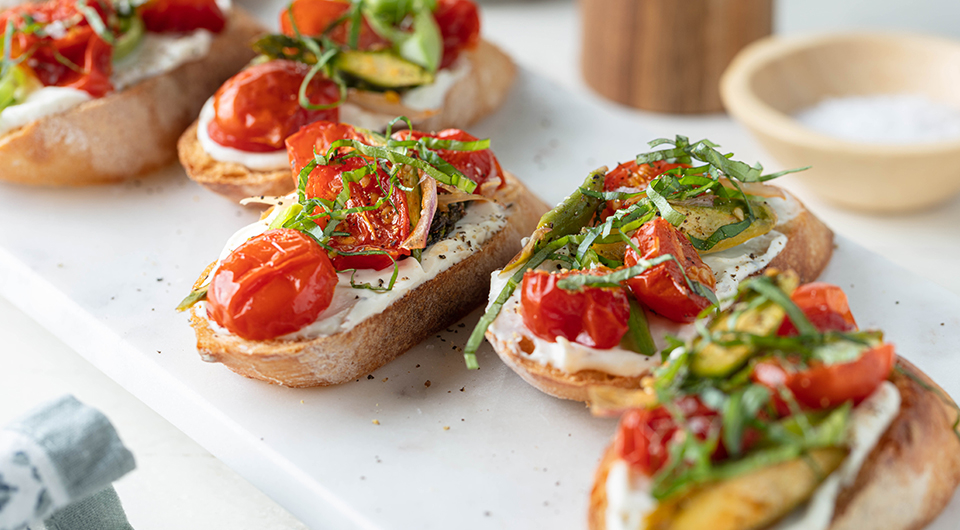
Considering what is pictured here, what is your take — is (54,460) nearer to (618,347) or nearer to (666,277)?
(618,347)

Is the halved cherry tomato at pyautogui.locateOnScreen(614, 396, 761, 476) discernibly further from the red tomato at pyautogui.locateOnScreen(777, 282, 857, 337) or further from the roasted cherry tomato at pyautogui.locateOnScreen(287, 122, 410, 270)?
the roasted cherry tomato at pyautogui.locateOnScreen(287, 122, 410, 270)

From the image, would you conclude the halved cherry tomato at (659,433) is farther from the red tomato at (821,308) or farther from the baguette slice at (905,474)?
the red tomato at (821,308)

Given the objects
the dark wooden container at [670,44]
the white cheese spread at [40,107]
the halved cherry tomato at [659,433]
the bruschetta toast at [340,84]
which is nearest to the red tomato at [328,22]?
the bruschetta toast at [340,84]

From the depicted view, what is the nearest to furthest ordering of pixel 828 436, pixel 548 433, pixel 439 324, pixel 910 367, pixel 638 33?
pixel 828 436
pixel 910 367
pixel 548 433
pixel 439 324
pixel 638 33

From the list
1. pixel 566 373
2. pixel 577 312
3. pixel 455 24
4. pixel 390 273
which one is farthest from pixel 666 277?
pixel 455 24

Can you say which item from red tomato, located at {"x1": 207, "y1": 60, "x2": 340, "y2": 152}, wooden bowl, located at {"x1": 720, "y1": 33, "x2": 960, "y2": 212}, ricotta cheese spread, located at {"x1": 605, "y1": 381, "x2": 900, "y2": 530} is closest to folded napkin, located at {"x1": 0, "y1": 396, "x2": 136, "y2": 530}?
ricotta cheese spread, located at {"x1": 605, "y1": 381, "x2": 900, "y2": 530}

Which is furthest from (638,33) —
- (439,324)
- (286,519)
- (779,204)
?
(286,519)

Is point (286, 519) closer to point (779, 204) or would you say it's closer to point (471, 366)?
point (471, 366)
